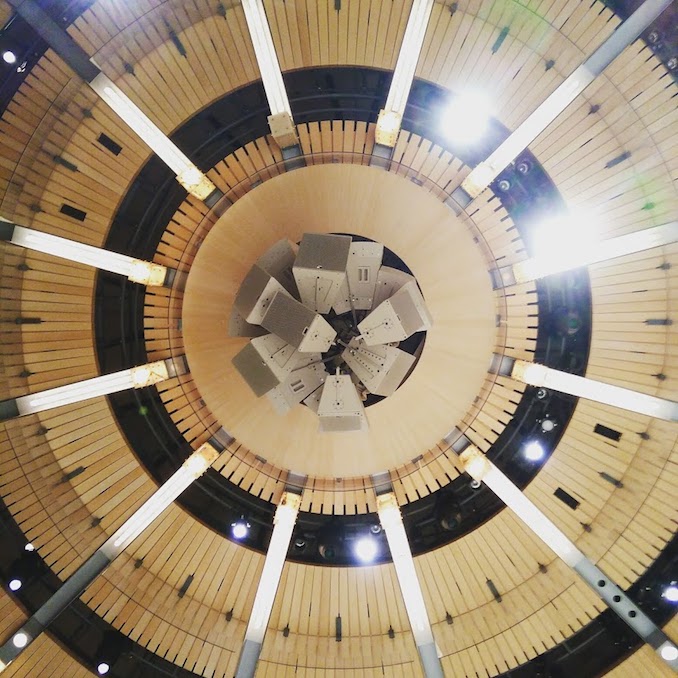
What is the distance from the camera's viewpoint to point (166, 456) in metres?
11.4

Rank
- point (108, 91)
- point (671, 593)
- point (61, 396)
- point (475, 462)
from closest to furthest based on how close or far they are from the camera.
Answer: point (108, 91) < point (61, 396) < point (475, 462) < point (671, 593)

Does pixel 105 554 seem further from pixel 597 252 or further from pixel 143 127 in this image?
pixel 597 252

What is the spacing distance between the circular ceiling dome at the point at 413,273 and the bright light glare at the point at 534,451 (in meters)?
2.24

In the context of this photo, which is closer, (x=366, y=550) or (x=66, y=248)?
(x=66, y=248)

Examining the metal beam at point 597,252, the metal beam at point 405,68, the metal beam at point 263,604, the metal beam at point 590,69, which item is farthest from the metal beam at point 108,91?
the metal beam at point 263,604

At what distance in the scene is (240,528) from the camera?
11602mm

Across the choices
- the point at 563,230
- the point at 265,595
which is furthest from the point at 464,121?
the point at 265,595

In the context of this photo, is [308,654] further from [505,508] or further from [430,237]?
[430,237]

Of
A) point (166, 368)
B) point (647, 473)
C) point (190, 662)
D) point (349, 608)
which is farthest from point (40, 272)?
point (647, 473)

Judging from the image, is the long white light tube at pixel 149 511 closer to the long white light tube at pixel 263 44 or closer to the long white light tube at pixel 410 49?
the long white light tube at pixel 263 44

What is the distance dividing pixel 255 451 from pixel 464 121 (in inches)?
318

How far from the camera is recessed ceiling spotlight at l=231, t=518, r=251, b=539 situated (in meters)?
11.6

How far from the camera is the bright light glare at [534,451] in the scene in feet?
37.3

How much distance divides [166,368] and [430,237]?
5816 millimetres
